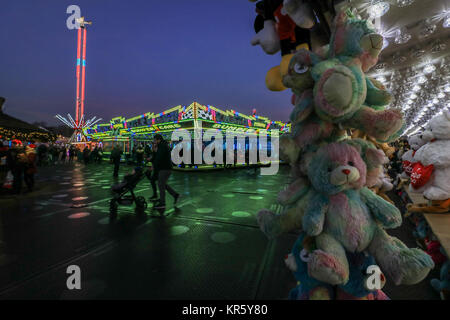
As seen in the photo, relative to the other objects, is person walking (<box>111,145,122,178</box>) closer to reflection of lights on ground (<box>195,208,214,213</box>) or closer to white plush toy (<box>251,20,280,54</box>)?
reflection of lights on ground (<box>195,208,214,213</box>)

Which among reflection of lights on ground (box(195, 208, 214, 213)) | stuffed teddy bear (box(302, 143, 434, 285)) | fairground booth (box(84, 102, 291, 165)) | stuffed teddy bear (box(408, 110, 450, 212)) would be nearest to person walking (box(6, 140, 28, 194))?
reflection of lights on ground (box(195, 208, 214, 213))

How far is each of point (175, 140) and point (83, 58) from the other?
2327 centimetres

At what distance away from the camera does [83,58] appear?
84.7 feet

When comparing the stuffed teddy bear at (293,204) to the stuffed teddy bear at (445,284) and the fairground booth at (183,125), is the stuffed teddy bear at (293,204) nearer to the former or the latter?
the stuffed teddy bear at (445,284)

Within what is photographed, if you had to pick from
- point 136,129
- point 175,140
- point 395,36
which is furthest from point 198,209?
point 136,129

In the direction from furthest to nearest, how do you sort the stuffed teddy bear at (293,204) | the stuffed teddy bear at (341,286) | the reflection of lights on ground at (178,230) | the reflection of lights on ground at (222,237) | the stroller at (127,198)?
the stroller at (127,198)
the reflection of lights on ground at (178,230)
the reflection of lights on ground at (222,237)
the stuffed teddy bear at (293,204)
the stuffed teddy bear at (341,286)

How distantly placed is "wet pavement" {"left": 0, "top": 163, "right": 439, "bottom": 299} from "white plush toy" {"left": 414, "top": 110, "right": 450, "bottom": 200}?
89cm

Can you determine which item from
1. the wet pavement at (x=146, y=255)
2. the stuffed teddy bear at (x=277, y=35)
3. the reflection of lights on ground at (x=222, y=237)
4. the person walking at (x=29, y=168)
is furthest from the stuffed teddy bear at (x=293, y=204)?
the person walking at (x=29, y=168)

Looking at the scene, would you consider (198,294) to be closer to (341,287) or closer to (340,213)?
(341,287)

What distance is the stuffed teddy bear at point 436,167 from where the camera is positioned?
80.0 inches

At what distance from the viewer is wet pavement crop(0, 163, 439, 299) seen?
5.99 feet

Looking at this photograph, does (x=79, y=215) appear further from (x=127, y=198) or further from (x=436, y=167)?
(x=436, y=167)

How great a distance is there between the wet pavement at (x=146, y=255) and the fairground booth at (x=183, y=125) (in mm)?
8175
